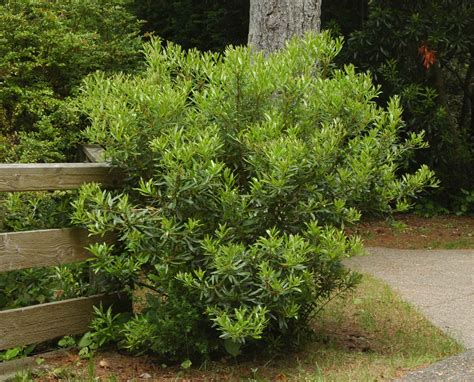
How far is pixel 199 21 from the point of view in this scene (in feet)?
46.0

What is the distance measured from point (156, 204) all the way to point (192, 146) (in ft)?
1.80

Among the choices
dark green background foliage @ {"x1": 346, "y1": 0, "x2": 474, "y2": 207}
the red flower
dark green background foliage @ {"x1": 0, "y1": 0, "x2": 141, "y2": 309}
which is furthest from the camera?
dark green background foliage @ {"x1": 346, "y1": 0, "x2": 474, "y2": 207}

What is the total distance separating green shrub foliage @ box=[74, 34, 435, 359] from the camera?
16.0ft

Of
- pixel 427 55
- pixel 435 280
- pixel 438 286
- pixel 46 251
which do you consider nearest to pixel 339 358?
pixel 46 251

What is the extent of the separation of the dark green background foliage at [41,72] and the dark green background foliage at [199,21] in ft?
17.1

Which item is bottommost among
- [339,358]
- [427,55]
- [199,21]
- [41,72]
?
[339,358]

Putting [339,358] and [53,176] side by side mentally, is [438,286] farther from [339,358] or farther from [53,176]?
[53,176]

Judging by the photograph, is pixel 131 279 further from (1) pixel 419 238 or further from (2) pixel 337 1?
(2) pixel 337 1

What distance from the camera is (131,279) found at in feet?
17.5

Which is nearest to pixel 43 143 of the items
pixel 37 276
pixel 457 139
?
pixel 37 276

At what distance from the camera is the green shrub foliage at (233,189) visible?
16.0 feet

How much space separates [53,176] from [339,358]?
2.45 metres

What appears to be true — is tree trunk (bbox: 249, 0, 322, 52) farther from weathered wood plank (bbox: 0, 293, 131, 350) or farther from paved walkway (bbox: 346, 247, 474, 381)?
weathered wood plank (bbox: 0, 293, 131, 350)

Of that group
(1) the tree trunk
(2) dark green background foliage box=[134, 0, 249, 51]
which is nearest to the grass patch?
(1) the tree trunk
